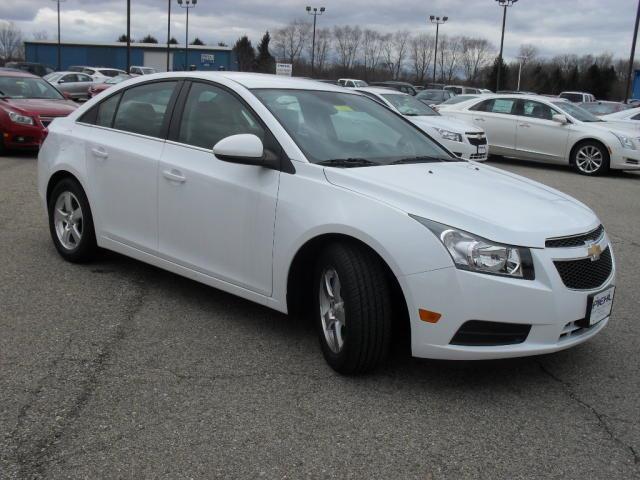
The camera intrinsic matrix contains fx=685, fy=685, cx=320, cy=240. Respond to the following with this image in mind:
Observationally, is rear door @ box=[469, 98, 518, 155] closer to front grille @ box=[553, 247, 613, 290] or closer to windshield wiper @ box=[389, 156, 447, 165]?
windshield wiper @ box=[389, 156, 447, 165]

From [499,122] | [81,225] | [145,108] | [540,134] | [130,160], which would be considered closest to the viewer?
[130,160]

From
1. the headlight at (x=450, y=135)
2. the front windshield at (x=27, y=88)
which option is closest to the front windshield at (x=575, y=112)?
the headlight at (x=450, y=135)

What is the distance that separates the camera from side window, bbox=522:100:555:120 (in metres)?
14.8

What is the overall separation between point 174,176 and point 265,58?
97.0 metres

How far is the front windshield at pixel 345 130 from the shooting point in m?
4.10

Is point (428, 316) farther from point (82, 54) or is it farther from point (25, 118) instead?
point (82, 54)

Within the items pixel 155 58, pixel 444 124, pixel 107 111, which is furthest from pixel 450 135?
pixel 155 58

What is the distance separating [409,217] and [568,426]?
124cm

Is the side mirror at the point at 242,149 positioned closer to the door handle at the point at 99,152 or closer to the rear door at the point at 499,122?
the door handle at the point at 99,152

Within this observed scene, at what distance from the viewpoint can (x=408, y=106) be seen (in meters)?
14.5

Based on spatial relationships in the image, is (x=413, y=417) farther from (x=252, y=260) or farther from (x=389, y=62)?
(x=389, y=62)

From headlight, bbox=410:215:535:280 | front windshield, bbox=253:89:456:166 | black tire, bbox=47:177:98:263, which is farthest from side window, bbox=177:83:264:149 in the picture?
headlight, bbox=410:215:535:280

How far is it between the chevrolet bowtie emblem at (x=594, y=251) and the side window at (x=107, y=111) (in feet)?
11.7

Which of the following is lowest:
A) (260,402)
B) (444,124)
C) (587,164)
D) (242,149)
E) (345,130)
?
(260,402)
